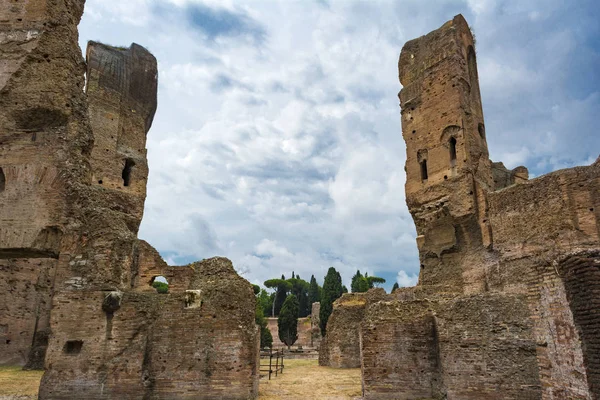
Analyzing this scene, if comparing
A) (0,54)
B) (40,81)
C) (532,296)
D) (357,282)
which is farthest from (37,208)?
(357,282)

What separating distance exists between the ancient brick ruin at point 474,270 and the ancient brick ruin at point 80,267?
3172mm

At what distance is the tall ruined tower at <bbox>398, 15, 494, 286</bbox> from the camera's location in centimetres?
1507

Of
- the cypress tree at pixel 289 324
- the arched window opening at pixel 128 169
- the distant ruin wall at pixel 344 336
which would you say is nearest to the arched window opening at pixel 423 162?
the distant ruin wall at pixel 344 336

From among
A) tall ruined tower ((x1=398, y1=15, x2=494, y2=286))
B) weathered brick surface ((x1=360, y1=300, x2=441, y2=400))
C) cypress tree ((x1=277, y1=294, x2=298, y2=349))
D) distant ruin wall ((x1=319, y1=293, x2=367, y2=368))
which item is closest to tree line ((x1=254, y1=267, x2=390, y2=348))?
cypress tree ((x1=277, y1=294, x2=298, y2=349))

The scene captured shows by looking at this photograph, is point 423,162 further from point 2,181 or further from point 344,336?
point 2,181

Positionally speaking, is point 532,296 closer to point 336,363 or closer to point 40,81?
point 40,81

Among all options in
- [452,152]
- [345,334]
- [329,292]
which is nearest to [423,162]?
[452,152]

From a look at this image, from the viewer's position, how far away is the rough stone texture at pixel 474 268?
4.36 meters

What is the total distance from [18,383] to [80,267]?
4.44 m

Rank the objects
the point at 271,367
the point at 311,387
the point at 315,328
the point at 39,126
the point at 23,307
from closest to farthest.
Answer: the point at 39,126 < the point at 311,387 < the point at 23,307 < the point at 271,367 < the point at 315,328

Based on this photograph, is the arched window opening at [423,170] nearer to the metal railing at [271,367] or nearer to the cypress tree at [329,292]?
the metal railing at [271,367]

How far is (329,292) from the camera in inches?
1673

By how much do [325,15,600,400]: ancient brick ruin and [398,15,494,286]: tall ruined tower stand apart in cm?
4

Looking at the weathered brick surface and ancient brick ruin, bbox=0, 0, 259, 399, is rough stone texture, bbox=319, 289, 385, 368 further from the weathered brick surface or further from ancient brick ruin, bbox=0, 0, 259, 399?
ancient brick ruin, bbox=0, 0, 259, 399
